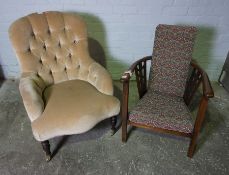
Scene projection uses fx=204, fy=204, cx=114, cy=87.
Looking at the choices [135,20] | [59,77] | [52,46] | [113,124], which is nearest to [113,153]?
[113,124]

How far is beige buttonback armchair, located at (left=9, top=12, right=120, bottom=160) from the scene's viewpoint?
4.68 ft

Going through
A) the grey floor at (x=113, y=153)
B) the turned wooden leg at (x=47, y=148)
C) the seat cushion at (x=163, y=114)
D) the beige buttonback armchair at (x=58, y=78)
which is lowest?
the grey floor at (x=113, y=153)

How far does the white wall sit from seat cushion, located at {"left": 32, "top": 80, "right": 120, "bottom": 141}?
0.78m

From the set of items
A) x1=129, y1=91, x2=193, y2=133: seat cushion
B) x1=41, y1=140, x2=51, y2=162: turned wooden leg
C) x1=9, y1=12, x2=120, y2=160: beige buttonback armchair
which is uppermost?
x1=9, y1=12, x2=120, y2=160: beige buttonback armchair

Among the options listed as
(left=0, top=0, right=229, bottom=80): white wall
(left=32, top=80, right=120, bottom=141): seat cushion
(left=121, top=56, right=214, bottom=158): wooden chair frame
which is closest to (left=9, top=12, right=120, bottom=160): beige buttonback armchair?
(left=32, top=80, right=120, bottom=141): seat cushion

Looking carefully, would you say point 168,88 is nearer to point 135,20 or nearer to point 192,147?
point 192,147

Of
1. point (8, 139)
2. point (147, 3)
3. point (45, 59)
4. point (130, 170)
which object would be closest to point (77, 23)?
point (45, 59)

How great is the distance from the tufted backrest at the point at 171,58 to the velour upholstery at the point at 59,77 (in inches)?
17.0

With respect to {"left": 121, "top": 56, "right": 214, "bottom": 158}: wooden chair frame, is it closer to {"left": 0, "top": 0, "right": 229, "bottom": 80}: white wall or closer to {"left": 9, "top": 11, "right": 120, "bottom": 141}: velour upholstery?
{"left": 9, "top": 11, "right": 120, "bottom": 141}: velour upholstery

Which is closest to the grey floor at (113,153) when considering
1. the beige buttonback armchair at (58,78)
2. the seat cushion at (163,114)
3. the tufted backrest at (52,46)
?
the beige buttonback armchair at (58,78)

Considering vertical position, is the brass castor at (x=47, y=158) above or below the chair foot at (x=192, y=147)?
below

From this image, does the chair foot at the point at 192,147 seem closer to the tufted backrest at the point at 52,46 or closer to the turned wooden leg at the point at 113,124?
the turned wooden leg at the point at 113,124

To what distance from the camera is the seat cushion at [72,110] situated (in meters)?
1.40

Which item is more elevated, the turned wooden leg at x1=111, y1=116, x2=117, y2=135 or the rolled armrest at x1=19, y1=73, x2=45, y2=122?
the rolled armrest at x1=19, y1=73, x2=45, y2=122
